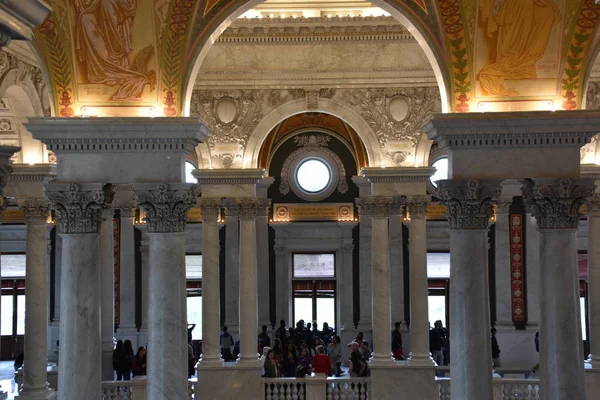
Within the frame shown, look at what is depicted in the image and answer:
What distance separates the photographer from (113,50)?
10906 millimetres

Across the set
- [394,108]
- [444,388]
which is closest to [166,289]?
[444,388]

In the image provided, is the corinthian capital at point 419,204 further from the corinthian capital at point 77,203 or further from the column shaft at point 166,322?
the corinthian capital at point 77,203

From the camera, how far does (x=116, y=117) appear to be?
10.4m

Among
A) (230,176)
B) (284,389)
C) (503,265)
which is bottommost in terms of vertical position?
(284,389)

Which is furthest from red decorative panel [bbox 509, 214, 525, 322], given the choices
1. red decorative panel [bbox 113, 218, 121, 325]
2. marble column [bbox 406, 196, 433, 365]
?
red decorative panel [bbox 113, 218, 121, 325]

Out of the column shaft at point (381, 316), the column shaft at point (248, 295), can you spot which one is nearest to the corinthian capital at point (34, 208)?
the column shaft at point (248, 295)

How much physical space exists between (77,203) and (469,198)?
5.09 meters

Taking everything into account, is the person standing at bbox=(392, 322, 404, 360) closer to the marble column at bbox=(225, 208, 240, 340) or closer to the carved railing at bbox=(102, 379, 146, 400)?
the marble column at bbox=(225, 208, 240, 340)

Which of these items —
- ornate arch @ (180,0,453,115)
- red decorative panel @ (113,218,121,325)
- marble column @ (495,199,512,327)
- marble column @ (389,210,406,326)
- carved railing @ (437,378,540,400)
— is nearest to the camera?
ornate arch @ (180,0,453,115)

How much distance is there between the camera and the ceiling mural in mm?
10703

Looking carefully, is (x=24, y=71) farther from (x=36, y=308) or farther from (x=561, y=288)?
(x=561, y=288)

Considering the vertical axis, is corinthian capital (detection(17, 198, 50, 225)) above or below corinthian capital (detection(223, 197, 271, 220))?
below

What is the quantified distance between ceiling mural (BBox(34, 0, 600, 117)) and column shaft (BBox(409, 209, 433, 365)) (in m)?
7.49

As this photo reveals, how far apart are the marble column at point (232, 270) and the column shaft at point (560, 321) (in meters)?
14.9
